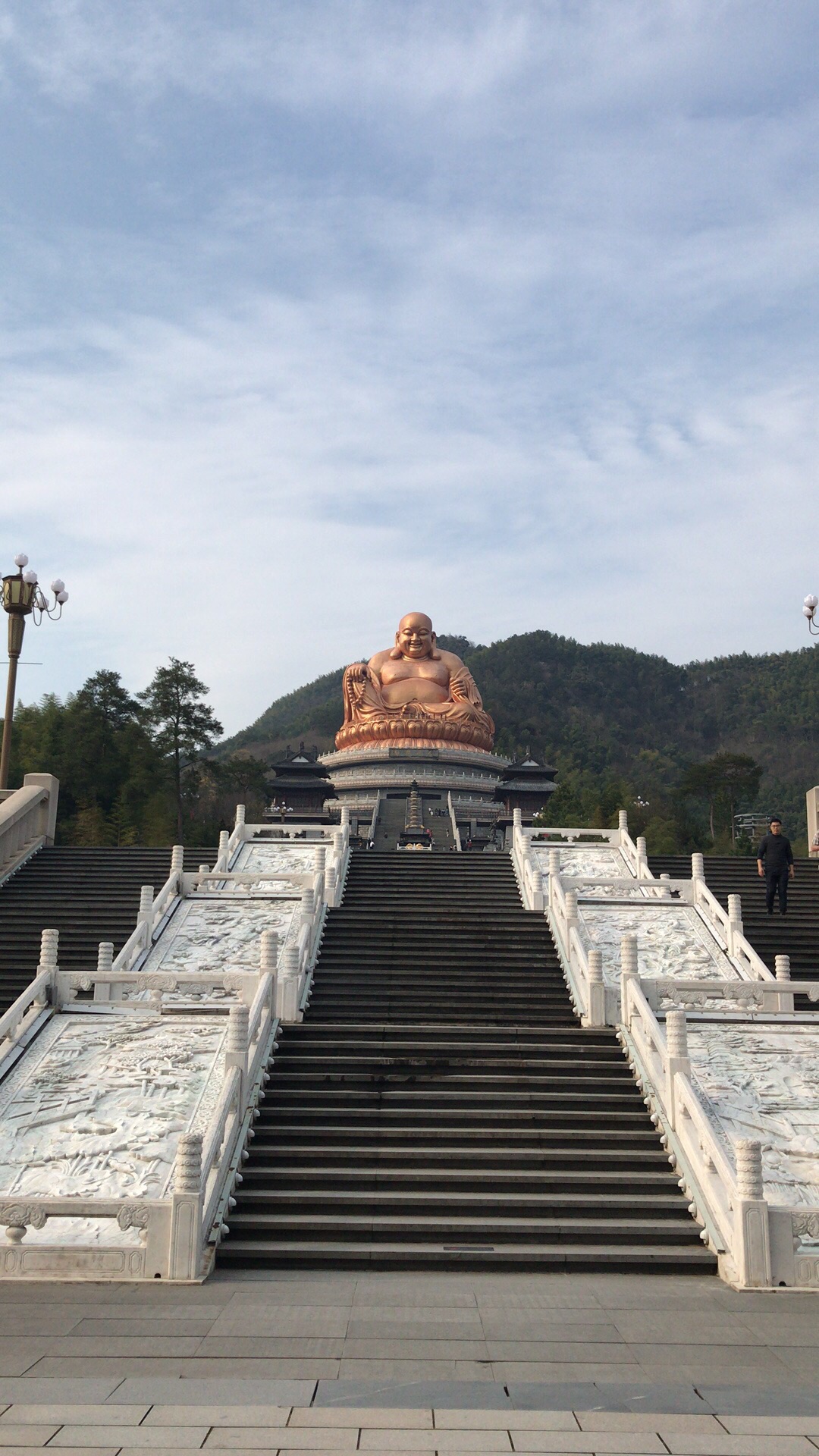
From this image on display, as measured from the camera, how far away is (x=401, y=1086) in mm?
9031

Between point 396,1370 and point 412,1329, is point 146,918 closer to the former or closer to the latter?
point 412,1329

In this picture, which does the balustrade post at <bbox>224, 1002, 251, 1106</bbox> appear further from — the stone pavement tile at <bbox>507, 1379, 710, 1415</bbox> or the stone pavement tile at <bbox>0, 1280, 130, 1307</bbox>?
the stone pavement tile at <bbox>507, 1379, 710, 1415</bbox>

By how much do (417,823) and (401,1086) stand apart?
19.0 meters

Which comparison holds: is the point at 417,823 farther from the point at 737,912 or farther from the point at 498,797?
the point at 737,912

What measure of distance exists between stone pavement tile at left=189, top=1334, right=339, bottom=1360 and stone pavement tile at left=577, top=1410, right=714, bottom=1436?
51.9 inches

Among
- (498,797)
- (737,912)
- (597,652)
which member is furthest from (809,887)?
(597,652)

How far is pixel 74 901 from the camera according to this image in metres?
15.2

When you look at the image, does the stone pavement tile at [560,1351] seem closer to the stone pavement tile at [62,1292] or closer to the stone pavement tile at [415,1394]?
the stone pavement tile at [415,1394]

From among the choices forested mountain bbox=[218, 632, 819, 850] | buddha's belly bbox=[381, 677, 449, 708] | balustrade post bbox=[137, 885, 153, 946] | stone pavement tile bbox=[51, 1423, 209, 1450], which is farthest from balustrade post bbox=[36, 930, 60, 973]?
forested mountain bbox=[218, 632, 819, 850]

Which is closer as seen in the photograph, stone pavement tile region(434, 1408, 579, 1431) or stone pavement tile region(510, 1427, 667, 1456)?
stone pavement tile region(510, 1427, 667, 1456)

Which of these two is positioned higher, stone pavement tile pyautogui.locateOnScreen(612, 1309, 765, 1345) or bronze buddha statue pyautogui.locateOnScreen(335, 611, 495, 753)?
bronze buddha statue pyautogui.locateOnScreen(335, 611, 495, 753)

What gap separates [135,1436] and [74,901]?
1144cm

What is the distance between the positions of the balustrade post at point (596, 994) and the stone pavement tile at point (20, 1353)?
5.98 m

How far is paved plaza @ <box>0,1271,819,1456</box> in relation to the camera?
14.4 ft
